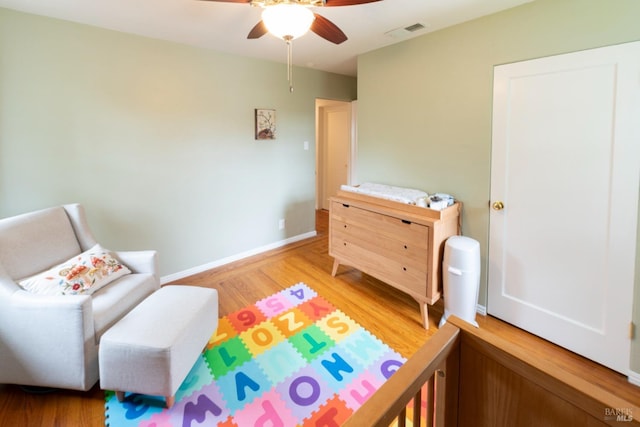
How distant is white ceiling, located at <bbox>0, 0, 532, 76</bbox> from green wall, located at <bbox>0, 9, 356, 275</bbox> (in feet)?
0.59

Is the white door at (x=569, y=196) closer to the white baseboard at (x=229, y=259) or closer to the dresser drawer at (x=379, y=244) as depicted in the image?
the dresser drawer at (x=379, y=244)

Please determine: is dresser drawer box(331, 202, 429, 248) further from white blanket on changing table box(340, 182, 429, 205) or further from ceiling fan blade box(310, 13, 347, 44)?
ceiling fan blade box(310, 13, 347, 44)

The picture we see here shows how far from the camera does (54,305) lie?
5.08ft

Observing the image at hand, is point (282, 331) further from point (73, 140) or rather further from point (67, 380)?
point (73, 140)

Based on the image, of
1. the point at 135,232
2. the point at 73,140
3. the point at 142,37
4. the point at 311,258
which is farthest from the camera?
the point at 311,258

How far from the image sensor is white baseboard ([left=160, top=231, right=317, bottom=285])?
3.13 meters

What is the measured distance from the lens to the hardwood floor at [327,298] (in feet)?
5.28

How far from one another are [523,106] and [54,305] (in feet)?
10.2

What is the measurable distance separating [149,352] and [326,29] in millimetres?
1998

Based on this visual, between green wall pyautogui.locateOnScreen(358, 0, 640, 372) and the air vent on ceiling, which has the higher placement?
the air vent on ceiling

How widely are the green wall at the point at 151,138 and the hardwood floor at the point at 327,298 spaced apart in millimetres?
451

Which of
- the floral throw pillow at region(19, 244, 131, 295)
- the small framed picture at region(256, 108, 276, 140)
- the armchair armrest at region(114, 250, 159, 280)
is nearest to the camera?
the floral throw pillow at region(19, 244, 131, 295)

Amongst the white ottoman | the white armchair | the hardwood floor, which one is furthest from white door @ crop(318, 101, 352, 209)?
the white armchair

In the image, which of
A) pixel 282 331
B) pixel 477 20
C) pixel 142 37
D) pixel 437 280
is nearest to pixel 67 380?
pixel 282 331
